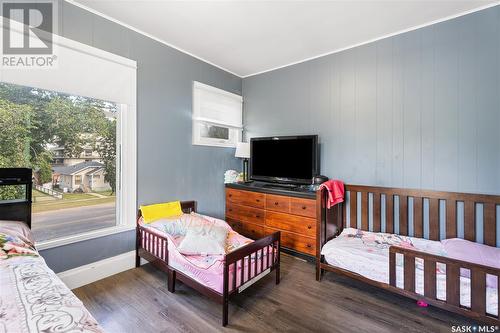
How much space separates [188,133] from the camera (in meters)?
3.02

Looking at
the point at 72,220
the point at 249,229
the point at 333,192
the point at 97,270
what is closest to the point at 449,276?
the point at 333,192

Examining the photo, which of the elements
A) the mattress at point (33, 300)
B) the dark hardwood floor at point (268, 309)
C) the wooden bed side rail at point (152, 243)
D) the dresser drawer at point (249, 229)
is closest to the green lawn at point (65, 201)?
the wooden bed side rail at point (152, 243)

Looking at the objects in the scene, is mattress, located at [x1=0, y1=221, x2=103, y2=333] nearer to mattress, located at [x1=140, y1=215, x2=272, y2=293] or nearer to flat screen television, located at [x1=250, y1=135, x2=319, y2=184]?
mattress, located at [x1=140, y1=215, x2=272, y2=293]

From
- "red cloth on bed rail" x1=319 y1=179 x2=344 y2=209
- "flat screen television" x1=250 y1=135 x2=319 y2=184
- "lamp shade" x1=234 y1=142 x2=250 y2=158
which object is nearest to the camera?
"red cloth on bed rail" x1=319 y1=179 x2=344 y2=209

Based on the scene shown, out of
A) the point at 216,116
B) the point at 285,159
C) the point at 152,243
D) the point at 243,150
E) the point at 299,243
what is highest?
the point at 216,116

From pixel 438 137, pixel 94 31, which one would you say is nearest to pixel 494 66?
pixel 438 137

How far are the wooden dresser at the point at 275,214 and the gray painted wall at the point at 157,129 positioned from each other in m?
0.34

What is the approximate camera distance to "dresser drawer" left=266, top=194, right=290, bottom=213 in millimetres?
2738

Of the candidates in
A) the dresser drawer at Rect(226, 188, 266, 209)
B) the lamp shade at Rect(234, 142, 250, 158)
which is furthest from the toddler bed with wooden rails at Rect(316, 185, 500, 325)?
the lamp shade at Rect(234, 142, 250, 158)

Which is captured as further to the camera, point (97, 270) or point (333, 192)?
point (333, 192)

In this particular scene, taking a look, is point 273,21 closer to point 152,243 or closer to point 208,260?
point 208,260

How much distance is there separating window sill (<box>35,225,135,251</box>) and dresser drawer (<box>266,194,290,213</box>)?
1561 millimetres

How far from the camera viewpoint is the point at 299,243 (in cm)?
265

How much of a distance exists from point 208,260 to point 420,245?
1.92m
